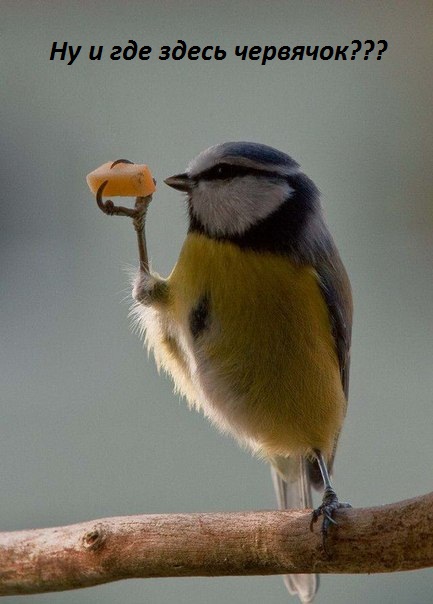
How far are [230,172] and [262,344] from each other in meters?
0.34

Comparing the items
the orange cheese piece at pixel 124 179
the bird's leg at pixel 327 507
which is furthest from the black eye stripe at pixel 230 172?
the bird's leg at pixel 327 507

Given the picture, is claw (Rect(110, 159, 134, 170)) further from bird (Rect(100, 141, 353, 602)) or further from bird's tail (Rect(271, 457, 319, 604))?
bird's tail (Rect(271, 457, 319, 604))

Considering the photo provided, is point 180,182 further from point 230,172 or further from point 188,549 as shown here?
point 188,549

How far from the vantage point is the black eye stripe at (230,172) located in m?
1.64

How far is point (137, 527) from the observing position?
142 centimetres

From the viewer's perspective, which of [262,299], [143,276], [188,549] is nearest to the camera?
[188,549]

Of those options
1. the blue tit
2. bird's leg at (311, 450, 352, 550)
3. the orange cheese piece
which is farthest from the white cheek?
bird's leg at (311, 450, 352, 550)

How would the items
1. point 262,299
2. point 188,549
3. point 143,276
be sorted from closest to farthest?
point 188,549 < point 262,299 < point 143,276

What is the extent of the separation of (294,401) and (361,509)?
0.33 m

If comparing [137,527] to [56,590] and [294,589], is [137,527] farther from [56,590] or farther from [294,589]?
[294,589]

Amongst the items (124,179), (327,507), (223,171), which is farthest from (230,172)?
(327,507)

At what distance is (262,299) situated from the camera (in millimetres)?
1598

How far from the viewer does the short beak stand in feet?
5.51

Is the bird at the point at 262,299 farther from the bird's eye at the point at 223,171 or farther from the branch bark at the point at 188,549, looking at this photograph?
the branch bark at the point at 188,549
